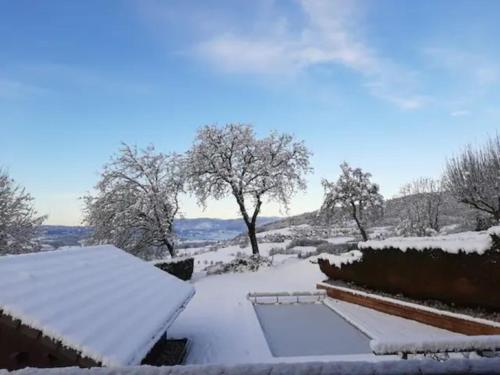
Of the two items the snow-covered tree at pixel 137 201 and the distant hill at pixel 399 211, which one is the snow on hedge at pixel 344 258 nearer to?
the snow-covered tree at pixel 137 201

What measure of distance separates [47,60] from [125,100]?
147 inches

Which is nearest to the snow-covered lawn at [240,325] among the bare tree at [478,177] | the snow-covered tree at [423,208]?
the bare tree at [478,177]

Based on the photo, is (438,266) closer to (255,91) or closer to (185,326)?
(185,326)

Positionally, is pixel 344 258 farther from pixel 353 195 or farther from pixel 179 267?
pixel 353 195

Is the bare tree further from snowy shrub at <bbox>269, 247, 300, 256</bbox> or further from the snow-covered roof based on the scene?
the snow-covered roof

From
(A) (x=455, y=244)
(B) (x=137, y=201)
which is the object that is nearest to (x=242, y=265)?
(B) (x=137, y=201)

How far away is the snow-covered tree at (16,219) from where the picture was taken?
23359 mm

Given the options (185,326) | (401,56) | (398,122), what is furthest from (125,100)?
(398,122)

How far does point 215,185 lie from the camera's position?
1132 inches

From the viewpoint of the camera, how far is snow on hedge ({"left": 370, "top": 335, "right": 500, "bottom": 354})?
8.21 metres

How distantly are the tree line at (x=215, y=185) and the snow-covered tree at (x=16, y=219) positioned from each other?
0.23ft

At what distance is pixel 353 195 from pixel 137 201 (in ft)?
53.9

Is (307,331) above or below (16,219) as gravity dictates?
below

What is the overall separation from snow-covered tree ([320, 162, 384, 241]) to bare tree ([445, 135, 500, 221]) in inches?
218
